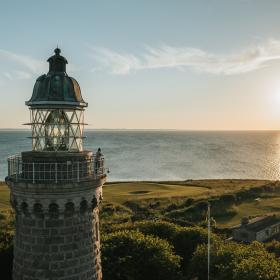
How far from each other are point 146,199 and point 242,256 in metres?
37.1

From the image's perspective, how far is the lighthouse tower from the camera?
38.5ft

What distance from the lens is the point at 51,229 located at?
11.8 metres

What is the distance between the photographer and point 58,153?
39.5 feet

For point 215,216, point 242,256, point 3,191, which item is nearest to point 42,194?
point 242,256

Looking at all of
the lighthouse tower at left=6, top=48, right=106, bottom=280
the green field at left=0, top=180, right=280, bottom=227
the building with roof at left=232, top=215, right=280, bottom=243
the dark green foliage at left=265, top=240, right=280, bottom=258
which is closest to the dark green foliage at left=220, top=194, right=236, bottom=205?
the green field at left=0, top=180, right=280, bottom=227

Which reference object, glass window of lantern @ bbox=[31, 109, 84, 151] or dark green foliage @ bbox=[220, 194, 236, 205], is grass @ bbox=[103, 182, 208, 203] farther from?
glass window of lantern @ bbox=[31, 109, 84, 151]

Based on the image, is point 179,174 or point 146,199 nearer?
point 146,199

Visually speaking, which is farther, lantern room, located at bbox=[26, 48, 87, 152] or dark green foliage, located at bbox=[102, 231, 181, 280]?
dark green foliage, located at bbox=[102, 231, 181, 280]

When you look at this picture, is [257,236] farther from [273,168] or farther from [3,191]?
[273,168]

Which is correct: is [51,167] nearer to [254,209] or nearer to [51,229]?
[51,229]

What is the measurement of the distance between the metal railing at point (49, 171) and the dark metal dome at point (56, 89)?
6.31 ft

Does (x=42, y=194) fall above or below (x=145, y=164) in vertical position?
above

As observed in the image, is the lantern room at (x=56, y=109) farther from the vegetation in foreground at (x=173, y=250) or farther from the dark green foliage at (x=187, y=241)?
the dark green foliage at (x=187, y=241)

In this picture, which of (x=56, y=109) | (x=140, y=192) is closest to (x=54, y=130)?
(x=56, y=109)
